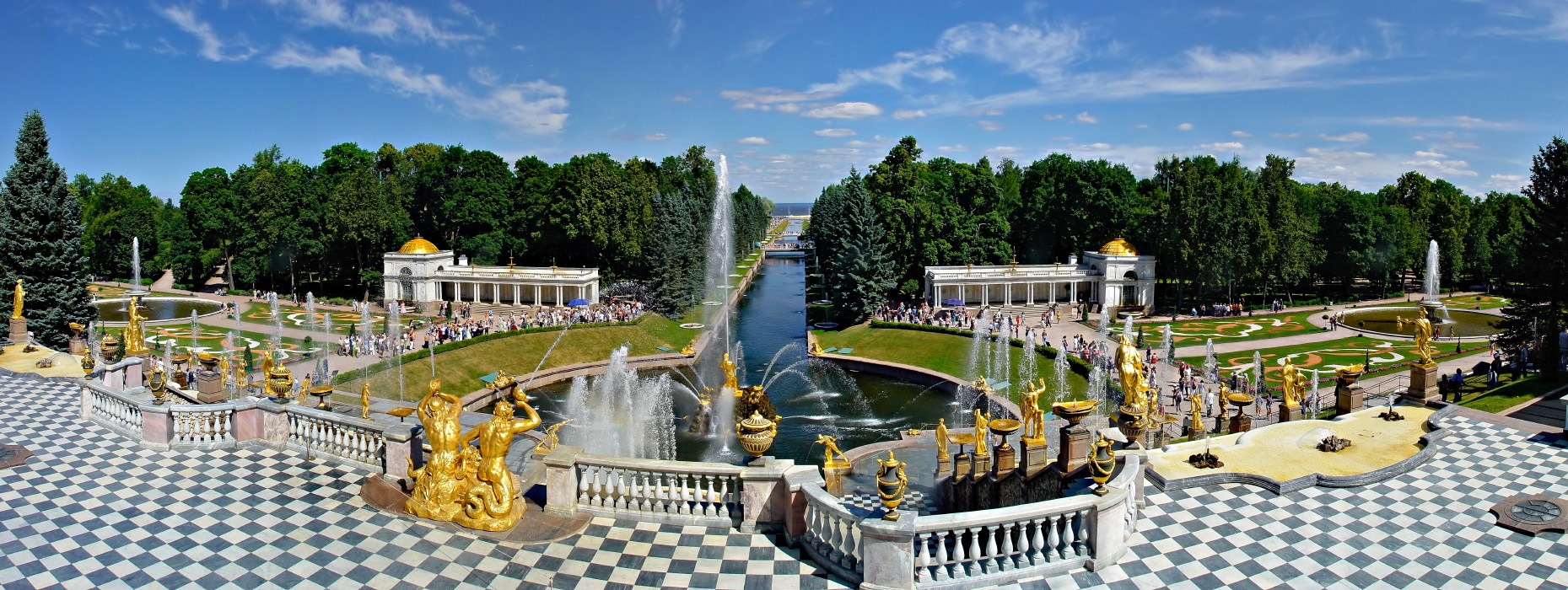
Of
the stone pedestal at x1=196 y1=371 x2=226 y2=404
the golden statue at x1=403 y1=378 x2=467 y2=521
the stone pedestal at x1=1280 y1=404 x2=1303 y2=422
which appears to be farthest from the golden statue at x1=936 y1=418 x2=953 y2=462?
the stone pedestal at x1=196 y1=371 x2=226 y2=404

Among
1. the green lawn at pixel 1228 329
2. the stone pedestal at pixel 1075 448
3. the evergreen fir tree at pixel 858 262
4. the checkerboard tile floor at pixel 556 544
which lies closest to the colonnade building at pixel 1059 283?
the evergreen fir tree at pixel 858 262

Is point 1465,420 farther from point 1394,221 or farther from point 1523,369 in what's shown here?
point 1394,221

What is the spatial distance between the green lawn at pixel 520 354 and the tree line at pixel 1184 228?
1182cm

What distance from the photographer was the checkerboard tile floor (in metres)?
10.2

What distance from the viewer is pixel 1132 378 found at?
550 inches

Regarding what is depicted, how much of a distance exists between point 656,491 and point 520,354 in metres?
32.9

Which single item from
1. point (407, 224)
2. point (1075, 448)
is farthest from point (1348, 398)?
point (407, 224)

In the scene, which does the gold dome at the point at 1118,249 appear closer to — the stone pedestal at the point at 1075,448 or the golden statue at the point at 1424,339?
the golden statue at the point at 1424,339

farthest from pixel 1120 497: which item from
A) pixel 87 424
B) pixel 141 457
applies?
pixel 87 424

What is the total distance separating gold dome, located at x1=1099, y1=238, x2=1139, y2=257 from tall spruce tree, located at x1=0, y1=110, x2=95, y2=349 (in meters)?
55.8

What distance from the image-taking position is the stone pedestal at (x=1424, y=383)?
20.2 metres

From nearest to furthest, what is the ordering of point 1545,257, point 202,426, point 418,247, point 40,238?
point 202,426 < point 1545,257 < point 40,238 < point 418,247

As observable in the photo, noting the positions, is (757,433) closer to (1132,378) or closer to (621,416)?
(1132,378)

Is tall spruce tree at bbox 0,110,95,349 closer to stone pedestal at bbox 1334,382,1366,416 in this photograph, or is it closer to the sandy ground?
the sandy ground
